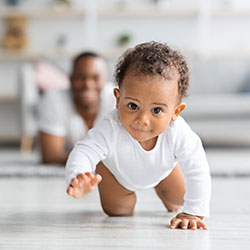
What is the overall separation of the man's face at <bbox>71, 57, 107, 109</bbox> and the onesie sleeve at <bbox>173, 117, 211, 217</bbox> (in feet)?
3.71

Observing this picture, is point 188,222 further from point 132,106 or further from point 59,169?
point 59,169

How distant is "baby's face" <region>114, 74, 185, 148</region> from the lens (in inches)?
40.4

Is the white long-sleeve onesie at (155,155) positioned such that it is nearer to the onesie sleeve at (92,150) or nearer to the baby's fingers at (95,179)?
the onesie sleeve at (92,150)

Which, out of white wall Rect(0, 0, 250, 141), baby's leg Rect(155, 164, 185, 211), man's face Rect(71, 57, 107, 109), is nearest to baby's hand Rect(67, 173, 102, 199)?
baby's leg Rect(155, 164, 185, 211)

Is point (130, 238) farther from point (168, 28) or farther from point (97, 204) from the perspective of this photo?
point (168, 28)

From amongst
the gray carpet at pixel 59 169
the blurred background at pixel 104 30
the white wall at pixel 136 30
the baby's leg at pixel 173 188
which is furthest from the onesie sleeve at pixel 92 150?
the white wall at pixel 136 30

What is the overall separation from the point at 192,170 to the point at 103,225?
0.25 meters

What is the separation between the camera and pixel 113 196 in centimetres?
124

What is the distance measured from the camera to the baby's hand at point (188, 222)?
1101mm

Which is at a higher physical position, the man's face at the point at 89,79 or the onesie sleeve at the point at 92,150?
the man's face at the point at 89,79

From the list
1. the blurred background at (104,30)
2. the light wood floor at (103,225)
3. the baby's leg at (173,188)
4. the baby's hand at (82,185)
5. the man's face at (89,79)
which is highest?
the blurred background at (104,30)

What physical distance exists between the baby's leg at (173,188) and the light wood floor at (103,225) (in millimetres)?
41

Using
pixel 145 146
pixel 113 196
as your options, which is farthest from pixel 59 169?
pixel 145 146

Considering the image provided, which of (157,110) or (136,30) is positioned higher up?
(136,30)
